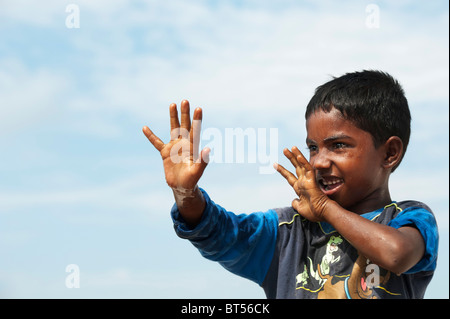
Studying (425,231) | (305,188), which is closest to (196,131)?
(305,188)

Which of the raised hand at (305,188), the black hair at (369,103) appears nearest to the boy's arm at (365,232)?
the raised hand at (305,188)

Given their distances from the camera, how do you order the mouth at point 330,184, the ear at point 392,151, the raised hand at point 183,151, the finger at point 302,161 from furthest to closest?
the ear at point 392,151, the mouth at point 330,184, the finger at point 302,161, the raised hand at point 183,151

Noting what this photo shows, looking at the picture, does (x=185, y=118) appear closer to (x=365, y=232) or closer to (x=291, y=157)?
(x=291, y=157)

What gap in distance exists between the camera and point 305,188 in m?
3.53

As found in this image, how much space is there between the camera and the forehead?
11.9 ft

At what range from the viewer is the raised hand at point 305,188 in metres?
3.48

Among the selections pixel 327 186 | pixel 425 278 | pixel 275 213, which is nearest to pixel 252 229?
pixel 275 213

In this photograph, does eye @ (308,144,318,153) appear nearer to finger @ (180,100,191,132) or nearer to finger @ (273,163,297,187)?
finger @ (273,163,297,187)

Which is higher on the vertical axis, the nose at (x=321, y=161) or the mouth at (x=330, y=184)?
the nose at (x=321, y=161)

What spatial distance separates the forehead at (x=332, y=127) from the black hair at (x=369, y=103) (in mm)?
28

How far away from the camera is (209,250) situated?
11.5ft

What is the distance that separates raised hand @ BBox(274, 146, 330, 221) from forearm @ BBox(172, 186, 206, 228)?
2.07 ft

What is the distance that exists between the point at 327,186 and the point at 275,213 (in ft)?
1.35

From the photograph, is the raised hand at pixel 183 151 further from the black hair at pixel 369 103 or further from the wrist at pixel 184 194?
the black hair at pixel 369 103
